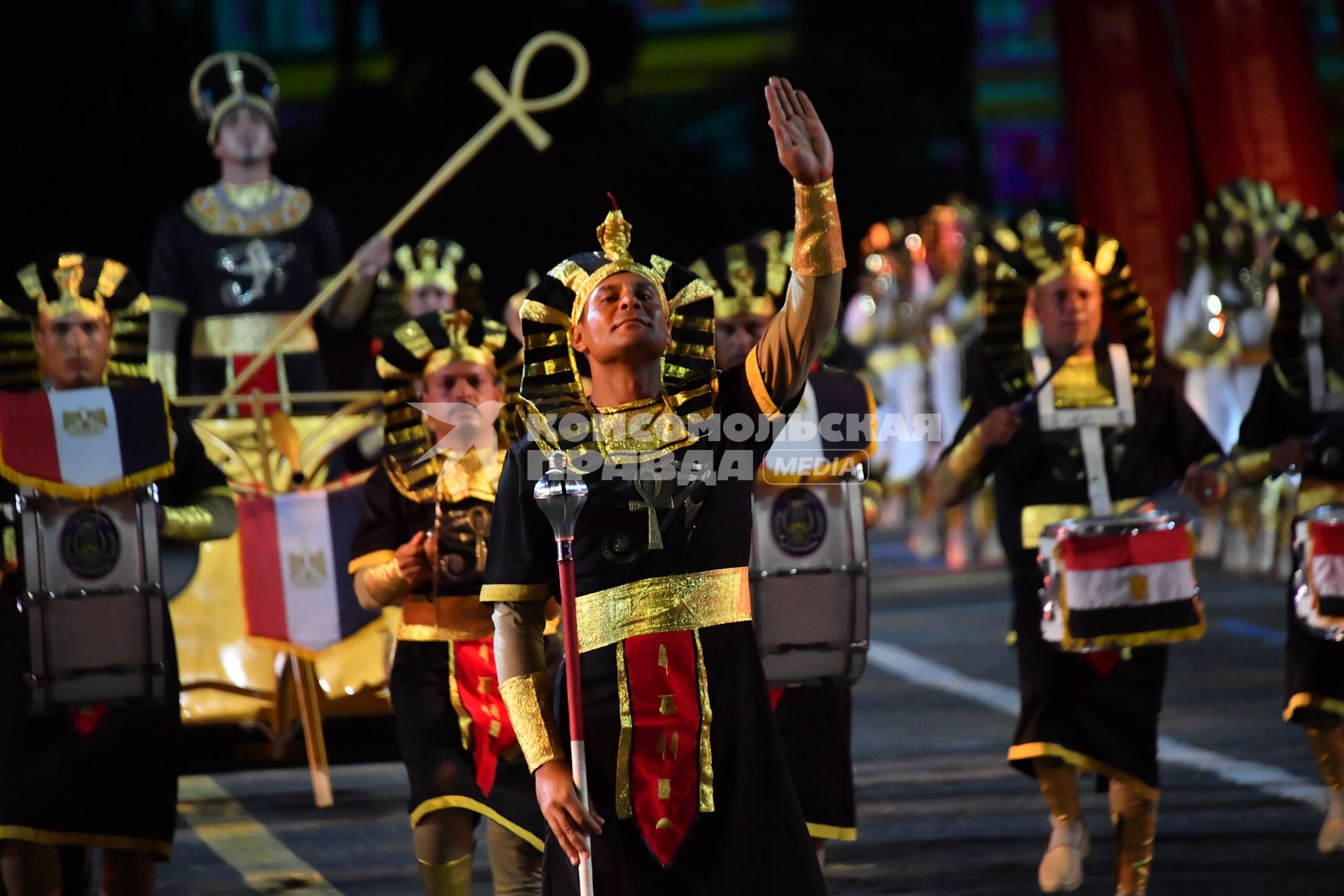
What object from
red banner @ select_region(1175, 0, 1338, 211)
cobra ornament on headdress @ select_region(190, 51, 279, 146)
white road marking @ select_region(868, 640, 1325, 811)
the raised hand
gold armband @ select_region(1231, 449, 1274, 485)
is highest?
red banner @ select_region(1175, 0, 1338, 211)

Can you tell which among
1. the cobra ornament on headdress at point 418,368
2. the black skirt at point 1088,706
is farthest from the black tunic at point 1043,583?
the cobra ornament on headdress at point 418,368

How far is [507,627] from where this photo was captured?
15.4ft

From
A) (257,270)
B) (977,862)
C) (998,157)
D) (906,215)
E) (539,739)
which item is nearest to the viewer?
(539,739)

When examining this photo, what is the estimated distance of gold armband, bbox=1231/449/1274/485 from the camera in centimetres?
808

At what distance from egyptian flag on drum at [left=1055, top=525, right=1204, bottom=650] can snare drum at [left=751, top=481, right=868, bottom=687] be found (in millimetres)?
656

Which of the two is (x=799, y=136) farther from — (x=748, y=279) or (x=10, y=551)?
(x=10, y=551)

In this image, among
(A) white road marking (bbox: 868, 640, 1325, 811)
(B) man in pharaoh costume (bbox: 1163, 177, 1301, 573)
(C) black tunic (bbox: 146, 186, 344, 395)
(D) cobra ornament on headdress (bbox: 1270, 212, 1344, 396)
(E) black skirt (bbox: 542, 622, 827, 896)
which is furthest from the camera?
(B) man in pharaoh costume (bbox: 1163, 177, 1301, 573)

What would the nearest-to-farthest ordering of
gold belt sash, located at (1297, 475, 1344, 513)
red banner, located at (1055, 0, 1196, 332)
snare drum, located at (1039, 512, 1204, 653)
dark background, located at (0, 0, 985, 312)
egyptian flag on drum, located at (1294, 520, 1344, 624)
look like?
snare drum, located at (1039, 512, 1204, 653) → egyptian flag on drum, located at (1294, 520, 1344, 624) → gold belt sash, located at (1297, 475, 1344, 513) → dark background, located at (0, 0, 985, 312) → red banner, located at (1055, 0, 1196, 332)

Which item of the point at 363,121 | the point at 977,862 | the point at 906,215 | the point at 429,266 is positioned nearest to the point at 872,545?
the point at 363,121

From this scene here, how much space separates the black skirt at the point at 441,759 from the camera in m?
6.24

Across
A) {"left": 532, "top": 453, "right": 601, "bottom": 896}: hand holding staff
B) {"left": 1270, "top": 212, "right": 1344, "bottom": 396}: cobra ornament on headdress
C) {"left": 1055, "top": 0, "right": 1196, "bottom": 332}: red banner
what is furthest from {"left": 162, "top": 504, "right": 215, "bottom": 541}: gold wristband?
{"left": 1055, "top": 0, "right": 1196, "bottom": 332}: red banner

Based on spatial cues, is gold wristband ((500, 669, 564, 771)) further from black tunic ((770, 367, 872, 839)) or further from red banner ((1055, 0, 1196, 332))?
red banner ((1055, 0, 1196, 332))

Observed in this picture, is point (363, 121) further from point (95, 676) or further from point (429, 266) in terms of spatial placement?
point (95, 676)

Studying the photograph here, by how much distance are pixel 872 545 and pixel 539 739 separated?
15455 millimetres
